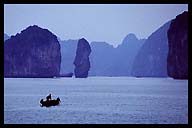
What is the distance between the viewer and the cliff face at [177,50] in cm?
5828

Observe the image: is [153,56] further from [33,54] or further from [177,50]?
[33,54]

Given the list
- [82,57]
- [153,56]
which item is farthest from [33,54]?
[153,56]

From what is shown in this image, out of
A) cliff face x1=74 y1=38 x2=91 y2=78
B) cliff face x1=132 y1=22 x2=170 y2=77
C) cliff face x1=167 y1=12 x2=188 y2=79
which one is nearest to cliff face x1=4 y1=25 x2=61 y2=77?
cliff face x1=74 y1=38 x2=91 y2=78

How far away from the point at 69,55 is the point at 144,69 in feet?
67.1

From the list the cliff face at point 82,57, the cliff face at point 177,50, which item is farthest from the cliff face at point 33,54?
the cliff face at point 177,50

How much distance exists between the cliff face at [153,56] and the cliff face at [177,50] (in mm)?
2149

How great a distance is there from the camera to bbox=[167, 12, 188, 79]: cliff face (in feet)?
191

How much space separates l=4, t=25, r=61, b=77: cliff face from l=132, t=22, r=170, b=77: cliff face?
15.4m

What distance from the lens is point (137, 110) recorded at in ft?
69.9

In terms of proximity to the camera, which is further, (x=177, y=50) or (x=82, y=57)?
(x=82, y=57)

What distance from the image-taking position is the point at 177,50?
198 ft

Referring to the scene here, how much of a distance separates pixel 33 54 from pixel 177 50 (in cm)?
3477
